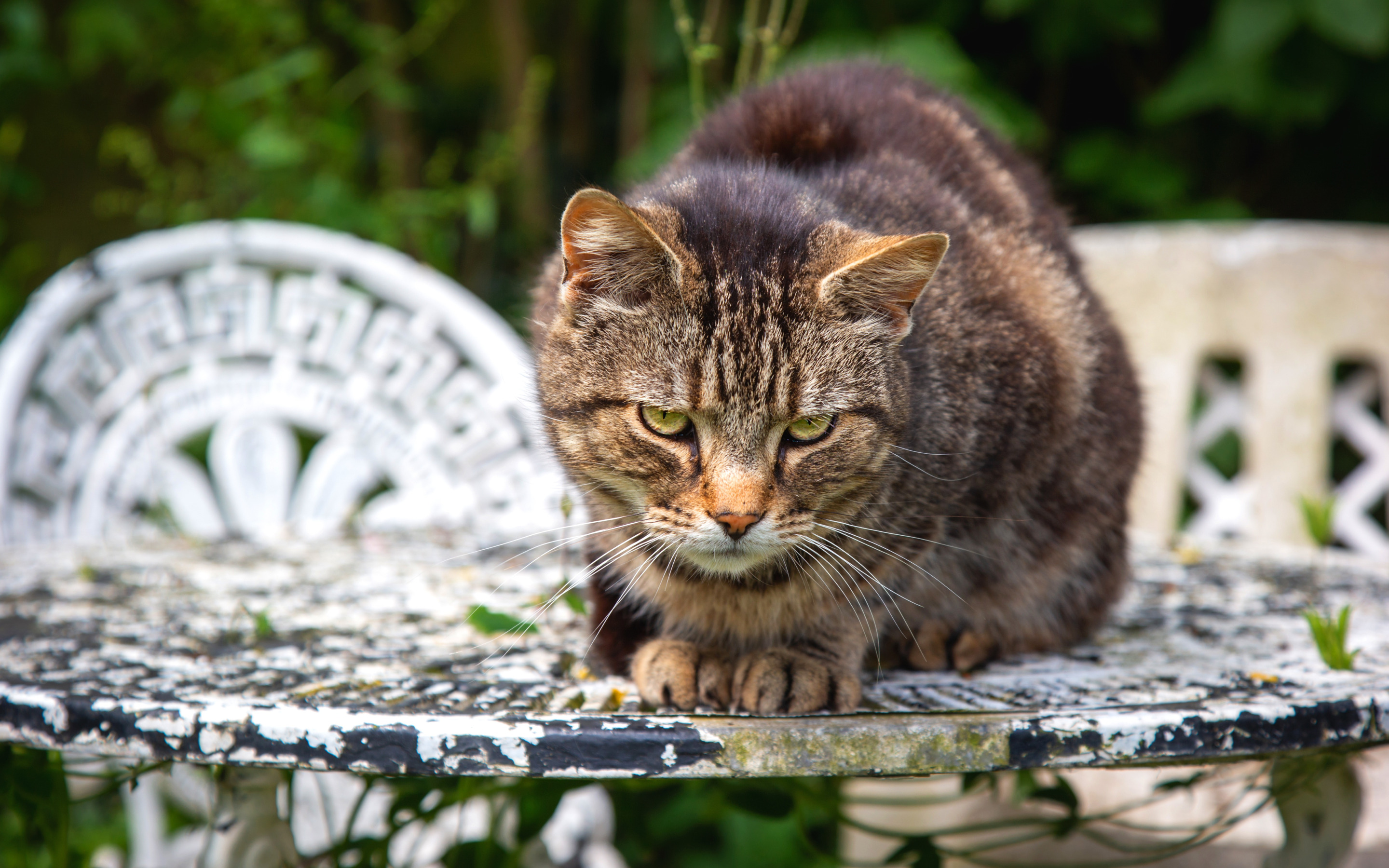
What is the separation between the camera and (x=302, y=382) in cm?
220

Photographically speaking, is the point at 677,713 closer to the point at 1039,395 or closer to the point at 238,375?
the point at 1039,395

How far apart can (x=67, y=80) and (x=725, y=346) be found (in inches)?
123

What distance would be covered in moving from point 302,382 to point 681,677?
1.39 metres

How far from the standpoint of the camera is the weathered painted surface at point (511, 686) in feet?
2.91

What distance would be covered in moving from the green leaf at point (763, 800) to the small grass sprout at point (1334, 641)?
0.58 m

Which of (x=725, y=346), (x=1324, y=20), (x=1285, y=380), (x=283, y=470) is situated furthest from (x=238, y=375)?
(x=1324, y=20)

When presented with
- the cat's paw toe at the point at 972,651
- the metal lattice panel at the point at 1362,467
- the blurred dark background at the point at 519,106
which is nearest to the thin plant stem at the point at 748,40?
the blurred dark background at the point at 519,106

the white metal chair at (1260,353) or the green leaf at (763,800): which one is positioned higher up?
the white metal chair at (1260,353)

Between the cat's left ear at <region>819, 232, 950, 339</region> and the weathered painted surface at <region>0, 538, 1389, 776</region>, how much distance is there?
384mm

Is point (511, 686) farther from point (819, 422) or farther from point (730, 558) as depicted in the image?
point (819, 422)

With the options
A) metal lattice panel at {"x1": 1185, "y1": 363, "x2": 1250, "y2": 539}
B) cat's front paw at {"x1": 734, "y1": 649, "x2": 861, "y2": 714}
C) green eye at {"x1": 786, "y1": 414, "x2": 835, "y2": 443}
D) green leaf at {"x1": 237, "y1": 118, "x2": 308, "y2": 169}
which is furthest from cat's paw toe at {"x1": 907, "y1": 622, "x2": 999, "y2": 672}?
green leaf at {"x1": 237, "y1": 118, "x2": 308, "y2": 169}

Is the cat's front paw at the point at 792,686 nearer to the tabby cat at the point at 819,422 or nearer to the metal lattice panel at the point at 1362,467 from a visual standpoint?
the tabby cat at the point at 819,422

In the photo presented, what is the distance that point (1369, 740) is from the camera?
975 mm

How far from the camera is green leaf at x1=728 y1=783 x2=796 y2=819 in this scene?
4.21 ft
